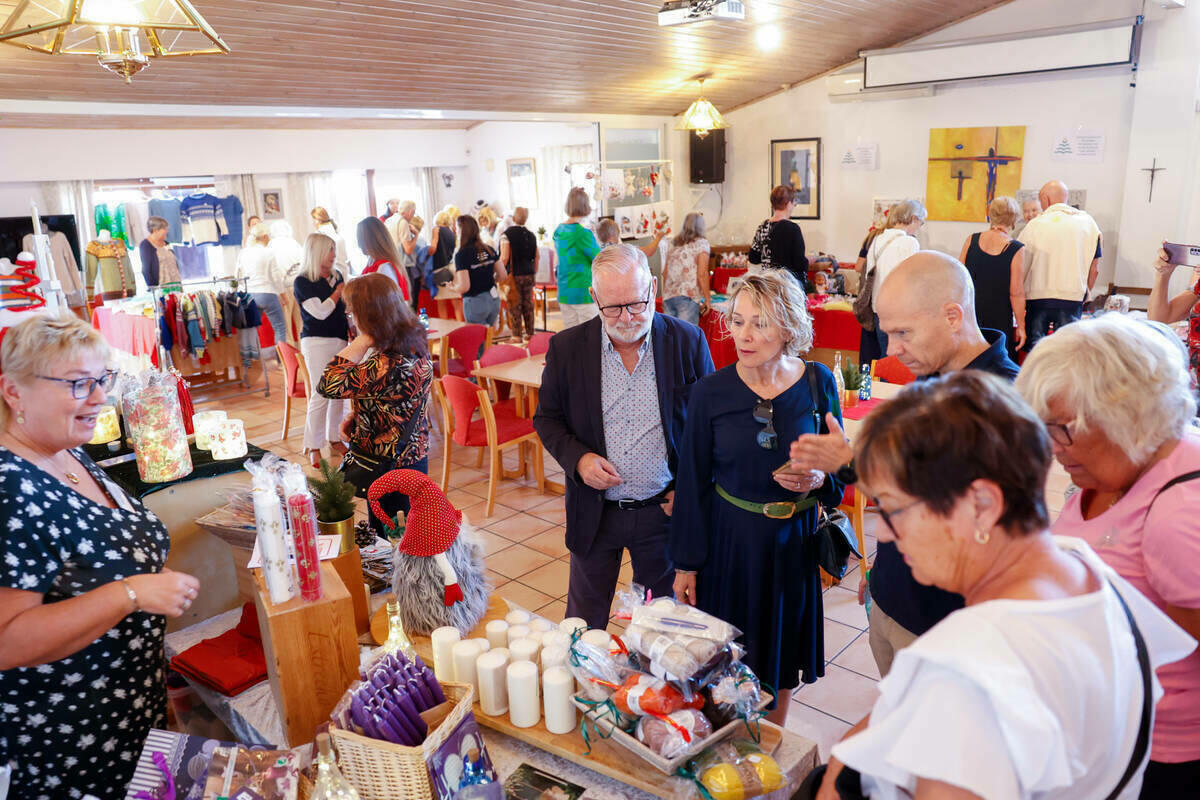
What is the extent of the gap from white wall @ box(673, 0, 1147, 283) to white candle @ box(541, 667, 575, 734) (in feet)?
24.8

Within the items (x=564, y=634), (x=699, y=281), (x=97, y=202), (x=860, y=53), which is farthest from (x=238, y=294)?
(x=564, y=634)

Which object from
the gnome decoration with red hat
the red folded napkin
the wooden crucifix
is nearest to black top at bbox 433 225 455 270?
the wooden crucifix

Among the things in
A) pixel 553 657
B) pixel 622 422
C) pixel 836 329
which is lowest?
pixel 836 329

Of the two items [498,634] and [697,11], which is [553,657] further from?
[697,11]

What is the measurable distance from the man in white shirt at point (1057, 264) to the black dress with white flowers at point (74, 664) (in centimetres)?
611

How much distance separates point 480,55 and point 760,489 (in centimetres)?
545

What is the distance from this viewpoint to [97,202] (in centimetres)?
1080

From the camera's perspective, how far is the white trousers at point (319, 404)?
19.0 ft

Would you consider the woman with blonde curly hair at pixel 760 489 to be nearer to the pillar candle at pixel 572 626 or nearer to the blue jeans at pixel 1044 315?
the pillar candle at pixel 572 626

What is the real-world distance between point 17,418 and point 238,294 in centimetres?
730

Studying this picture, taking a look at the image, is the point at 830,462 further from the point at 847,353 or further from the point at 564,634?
the point at 847,353

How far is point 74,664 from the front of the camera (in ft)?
5.50

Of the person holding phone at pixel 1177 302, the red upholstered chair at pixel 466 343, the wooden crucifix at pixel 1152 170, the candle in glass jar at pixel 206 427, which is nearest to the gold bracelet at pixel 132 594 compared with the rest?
the candle in glass jar at pixel 206 427

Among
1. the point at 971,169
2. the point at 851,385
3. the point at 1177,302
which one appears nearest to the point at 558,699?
the point at 851,385
